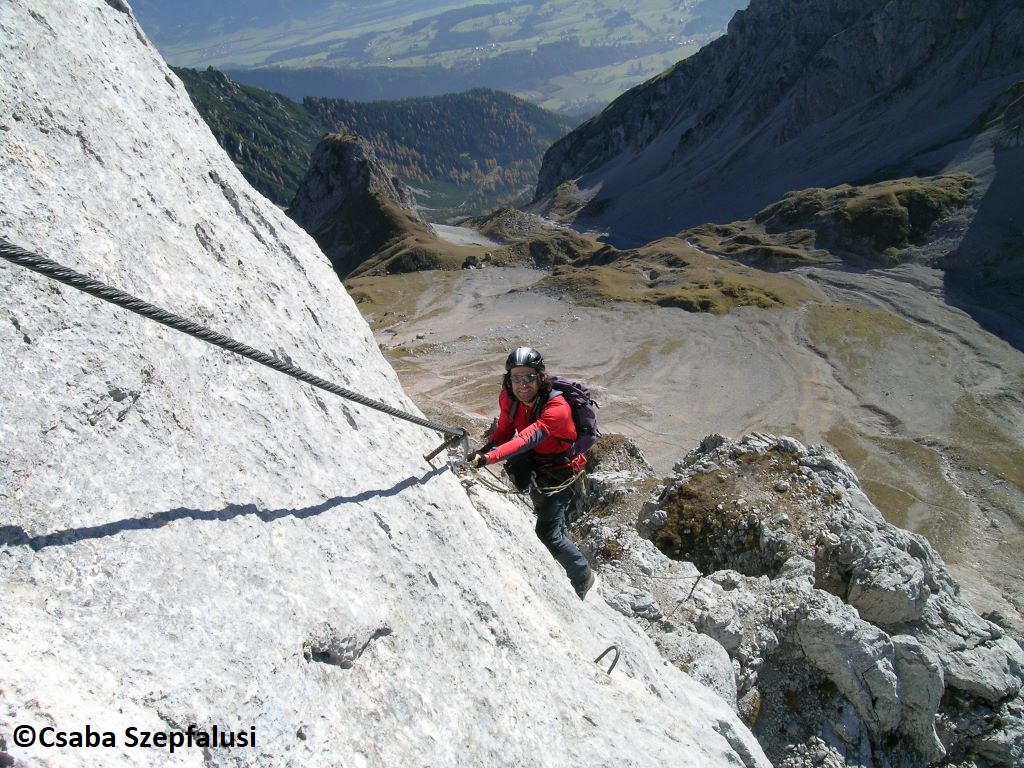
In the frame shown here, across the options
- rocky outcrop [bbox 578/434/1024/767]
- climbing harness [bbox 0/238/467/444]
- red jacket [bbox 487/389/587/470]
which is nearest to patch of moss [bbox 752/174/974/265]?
rocky outcrop [bbox 578/434/1024/767]

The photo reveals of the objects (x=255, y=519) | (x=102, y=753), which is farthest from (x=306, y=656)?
(x=102, y=753)

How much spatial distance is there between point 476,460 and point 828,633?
529 inches

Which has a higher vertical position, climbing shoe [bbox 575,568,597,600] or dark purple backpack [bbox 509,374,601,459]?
dark purple backpack [bbox 509,374,601,459]

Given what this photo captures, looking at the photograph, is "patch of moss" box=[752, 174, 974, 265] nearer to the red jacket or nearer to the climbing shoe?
the climbing shoe

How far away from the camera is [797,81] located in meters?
176

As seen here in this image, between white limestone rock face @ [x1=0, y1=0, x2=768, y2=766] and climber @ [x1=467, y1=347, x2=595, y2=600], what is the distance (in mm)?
1486

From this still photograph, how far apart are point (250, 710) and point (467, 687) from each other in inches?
102

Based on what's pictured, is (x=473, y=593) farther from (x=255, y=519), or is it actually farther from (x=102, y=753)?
(x=102, y=753)

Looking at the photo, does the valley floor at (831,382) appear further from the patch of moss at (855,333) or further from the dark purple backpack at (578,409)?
the dark purple backpack at (578,409)

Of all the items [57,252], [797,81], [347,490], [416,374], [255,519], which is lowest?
[416,374]

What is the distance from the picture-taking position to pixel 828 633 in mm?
16594

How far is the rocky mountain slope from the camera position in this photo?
13062cm

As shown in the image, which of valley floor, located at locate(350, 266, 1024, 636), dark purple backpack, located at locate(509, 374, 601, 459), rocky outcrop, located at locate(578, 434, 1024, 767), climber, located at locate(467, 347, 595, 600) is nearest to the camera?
climber, located at locate(467, 347, 595, 600)

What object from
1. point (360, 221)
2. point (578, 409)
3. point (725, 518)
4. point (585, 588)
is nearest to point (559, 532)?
point (585, 588)
